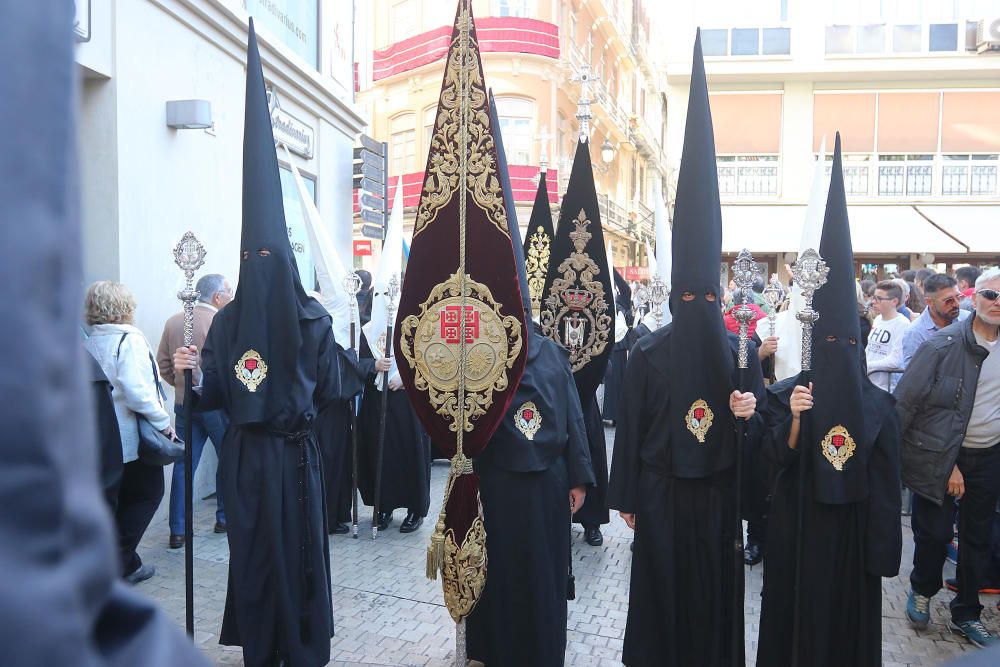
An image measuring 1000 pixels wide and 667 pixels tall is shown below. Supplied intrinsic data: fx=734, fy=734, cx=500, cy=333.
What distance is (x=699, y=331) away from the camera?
378 cm

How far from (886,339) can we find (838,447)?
394 cm

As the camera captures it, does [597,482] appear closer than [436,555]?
No

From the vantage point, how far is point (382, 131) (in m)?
26.6

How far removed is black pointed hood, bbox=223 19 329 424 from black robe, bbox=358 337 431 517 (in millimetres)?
2497

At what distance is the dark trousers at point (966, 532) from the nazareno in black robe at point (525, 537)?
248cm

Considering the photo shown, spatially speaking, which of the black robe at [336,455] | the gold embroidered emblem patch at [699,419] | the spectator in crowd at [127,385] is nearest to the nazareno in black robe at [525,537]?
the gold embroidered emblem patch at [699,419]

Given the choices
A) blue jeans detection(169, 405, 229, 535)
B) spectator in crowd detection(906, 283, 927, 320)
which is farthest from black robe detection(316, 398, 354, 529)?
spectator in crowd detection(906, 283, 927, 320)

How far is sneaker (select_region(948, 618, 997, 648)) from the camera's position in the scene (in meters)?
4.48

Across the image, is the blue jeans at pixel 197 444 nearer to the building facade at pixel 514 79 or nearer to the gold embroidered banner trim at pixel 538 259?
the gold embroidered banner trim at pixel 538 259

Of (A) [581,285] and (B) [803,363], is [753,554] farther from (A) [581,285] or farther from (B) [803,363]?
(B) [803,363]

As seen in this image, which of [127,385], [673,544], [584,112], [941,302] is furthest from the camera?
[584,112]

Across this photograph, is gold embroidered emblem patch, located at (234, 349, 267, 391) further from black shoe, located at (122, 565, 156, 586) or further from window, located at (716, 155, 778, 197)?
window, located at (716, 155, 778, 197)

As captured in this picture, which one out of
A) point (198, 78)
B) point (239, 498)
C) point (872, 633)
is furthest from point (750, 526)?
point (198, 78)

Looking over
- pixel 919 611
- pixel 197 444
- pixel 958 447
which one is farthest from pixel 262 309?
pixel 919 611
